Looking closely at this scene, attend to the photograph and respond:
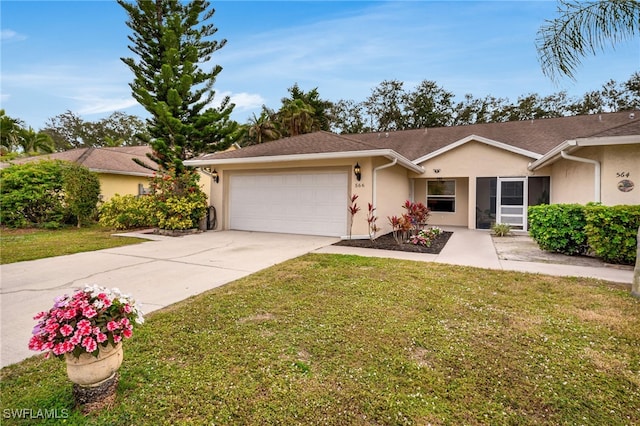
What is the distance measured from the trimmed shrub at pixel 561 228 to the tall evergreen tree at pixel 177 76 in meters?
12.9

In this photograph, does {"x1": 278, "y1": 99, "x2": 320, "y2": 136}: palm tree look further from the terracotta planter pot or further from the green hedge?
the terracotta planter pot

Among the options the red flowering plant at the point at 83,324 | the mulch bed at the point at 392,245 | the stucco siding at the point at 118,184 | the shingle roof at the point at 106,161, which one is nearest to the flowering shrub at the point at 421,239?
the mulch bed at the point at 392,245

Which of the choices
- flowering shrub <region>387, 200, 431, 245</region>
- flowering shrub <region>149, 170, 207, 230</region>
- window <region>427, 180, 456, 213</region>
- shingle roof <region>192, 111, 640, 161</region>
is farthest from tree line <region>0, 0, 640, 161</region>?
window <region>427, 180, 456, 213</region>

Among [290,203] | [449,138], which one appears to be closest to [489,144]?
[449,138]

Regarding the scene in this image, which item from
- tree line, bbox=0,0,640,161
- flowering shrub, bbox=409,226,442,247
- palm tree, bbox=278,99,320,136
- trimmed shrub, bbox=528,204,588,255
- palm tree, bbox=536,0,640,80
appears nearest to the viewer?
palm tree, bbox=536,0,640,80

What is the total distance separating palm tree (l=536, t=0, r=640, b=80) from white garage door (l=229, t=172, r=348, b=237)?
552cm

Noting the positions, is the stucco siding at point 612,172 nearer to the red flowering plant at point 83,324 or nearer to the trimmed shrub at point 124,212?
the red flowering plant at point 83,324

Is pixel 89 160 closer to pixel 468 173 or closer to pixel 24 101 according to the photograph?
pixel 24 101

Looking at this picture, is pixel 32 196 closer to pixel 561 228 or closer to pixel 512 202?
pixel 561 228

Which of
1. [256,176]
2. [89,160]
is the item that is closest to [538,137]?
[256,176]

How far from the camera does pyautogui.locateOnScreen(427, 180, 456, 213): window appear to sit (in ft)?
44.8

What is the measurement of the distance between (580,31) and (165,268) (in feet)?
26.5

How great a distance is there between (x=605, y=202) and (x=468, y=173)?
5.06 meters

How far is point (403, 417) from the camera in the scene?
77.9 inches
